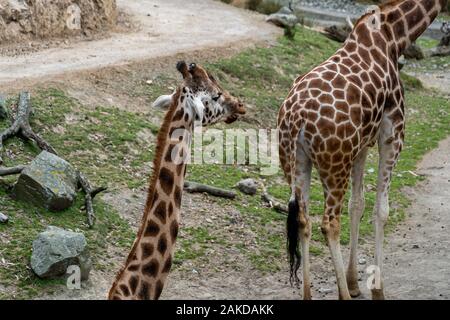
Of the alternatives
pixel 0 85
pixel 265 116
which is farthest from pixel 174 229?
pixel 265 116

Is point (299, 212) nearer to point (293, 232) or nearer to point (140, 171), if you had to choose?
point (293, 232)

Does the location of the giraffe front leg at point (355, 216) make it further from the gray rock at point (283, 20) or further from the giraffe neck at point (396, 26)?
the gray rock at point (283, 20)

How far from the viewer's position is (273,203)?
516 inches

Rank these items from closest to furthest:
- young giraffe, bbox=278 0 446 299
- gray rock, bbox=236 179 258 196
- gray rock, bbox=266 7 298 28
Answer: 1. young giraffe, bbox=278 0 446 299
2. gray rock, bbox=236 179 258 196
3. gray rock, bbox=266 7 298 28

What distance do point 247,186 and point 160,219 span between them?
6222mm

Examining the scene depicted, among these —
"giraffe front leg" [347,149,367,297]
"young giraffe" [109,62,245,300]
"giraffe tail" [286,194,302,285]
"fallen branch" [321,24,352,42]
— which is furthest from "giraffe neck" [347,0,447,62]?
"fallen branch" [321,24,352,42]

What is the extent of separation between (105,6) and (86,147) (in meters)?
8.65

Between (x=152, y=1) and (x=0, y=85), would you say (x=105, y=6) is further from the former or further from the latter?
(x=0, y=85)

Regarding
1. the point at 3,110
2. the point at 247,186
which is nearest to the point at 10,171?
the point at 3,110

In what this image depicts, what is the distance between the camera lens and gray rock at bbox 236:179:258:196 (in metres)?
13.4

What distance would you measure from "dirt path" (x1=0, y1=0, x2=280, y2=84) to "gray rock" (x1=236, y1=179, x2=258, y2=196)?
434cm

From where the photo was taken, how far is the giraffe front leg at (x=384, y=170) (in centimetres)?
1011

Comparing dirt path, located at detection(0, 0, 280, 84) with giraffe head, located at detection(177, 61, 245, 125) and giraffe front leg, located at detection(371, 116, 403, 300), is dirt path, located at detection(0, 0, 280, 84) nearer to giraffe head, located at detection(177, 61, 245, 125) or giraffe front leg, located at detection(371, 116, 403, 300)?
giraffe front leg, located at detection(371, 116, 403, 300)

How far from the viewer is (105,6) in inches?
828
